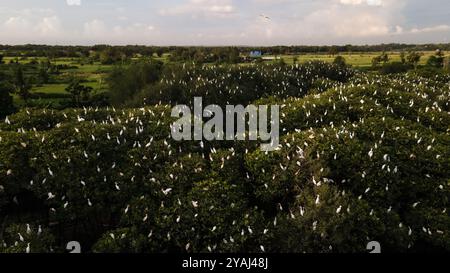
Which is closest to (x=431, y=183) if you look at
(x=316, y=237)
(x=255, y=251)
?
(x=316, y=237)

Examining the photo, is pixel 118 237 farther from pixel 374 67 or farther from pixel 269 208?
pixel 374 67

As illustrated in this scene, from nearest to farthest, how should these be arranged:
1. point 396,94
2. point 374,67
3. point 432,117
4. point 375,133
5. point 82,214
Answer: point 82,214 → point 375,133 → point 432,117 → point 396,94 → point 374,67

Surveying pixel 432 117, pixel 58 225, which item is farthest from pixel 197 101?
pixel 58 225

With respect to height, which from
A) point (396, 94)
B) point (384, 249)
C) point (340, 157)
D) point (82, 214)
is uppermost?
point (396, 94)

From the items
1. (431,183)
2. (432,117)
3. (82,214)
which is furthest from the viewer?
(432,117)

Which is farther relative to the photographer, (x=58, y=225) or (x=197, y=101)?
(x=197, y=101)

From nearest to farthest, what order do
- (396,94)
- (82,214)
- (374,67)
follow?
1. (82,214)
2. (396,94)
3. (374,67)

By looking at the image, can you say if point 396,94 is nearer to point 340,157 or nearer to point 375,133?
point 375,133

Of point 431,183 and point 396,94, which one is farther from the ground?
point 396,94

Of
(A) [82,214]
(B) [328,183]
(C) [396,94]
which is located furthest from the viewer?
(C) [396,94]
